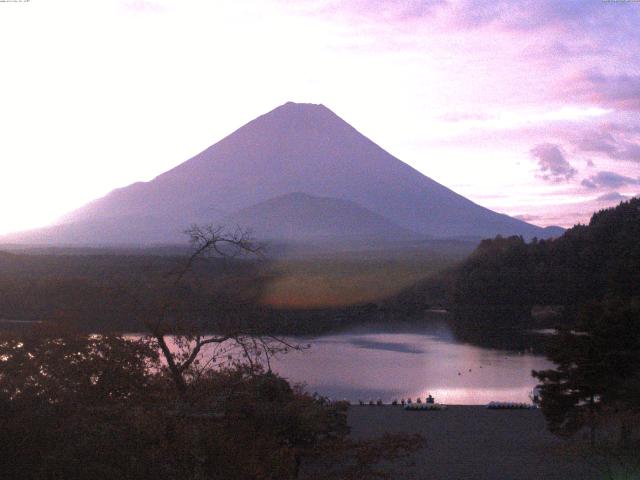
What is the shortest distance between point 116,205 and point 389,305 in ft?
234

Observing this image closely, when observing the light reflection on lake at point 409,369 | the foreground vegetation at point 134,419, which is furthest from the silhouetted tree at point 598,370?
the light reflection on lake at point 409,369

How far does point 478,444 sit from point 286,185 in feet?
280

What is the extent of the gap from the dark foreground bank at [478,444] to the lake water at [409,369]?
5.44 feet

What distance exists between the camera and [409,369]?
16703 millimetres

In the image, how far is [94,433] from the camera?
3.11 m

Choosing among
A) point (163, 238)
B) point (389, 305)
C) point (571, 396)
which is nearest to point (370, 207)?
point (163, 238)

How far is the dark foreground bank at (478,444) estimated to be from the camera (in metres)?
7.42

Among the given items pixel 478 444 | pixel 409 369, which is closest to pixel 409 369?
pixel 409 369

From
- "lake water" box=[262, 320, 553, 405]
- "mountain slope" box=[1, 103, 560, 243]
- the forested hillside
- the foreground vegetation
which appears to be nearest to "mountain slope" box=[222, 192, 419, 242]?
"mountain slope" box=[1, 103, 560, 243]

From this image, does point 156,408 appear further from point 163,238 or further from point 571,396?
point 163,238

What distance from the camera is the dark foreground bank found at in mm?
7418

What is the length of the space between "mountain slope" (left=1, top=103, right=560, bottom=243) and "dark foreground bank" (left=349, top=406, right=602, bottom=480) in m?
76.3

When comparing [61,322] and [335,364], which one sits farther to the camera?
[335,364]

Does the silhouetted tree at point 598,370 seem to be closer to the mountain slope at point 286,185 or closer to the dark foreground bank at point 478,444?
the dark foreground bank at point 478,444
